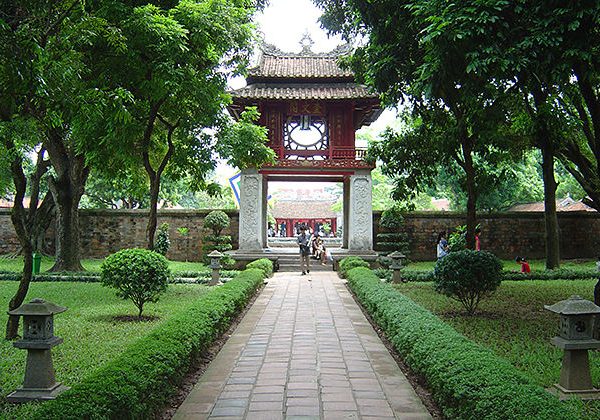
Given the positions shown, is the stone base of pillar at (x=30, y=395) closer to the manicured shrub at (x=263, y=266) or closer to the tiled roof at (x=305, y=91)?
the manicured shrub at (x=263, y=266)

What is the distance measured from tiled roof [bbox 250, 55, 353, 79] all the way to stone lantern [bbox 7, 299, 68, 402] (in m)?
15.5

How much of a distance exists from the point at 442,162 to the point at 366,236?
600 cm

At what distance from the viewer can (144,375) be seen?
430 centimetres

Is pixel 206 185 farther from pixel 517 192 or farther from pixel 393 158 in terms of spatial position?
pixel 517 192

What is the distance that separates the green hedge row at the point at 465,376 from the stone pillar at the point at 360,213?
11.6 metres

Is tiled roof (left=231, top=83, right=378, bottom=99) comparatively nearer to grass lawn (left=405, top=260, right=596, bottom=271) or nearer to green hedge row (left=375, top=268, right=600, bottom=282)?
grass lawn (left=405, top=260, right=596, bottom=271)

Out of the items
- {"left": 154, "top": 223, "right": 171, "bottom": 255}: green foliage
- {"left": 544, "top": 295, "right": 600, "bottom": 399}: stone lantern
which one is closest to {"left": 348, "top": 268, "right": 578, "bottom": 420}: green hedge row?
{"left": 544, "top": 295, "right": 600, "bottom": 399}: stone lantern

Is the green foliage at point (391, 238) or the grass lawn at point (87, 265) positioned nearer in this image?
the grass lawn at point (87, 265)

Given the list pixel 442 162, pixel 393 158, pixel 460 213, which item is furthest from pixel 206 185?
pixel 460 213

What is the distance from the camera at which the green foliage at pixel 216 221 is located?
65.2 ft

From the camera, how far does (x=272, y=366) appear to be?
19.1 feet

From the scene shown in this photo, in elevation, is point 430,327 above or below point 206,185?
below

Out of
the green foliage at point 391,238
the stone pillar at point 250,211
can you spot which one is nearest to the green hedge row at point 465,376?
the stone pillar at point 250,211

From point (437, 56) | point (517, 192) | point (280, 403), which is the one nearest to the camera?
point (280, 403)
